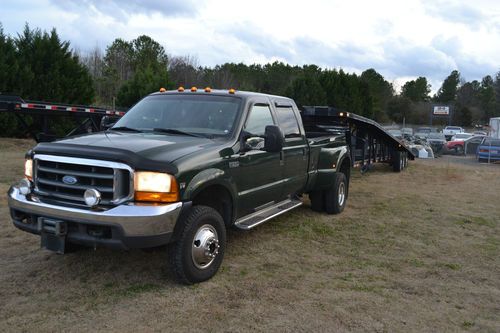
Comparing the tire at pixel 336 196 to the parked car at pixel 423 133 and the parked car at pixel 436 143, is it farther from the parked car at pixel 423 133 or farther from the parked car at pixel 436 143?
the parked car at pixel 423 133


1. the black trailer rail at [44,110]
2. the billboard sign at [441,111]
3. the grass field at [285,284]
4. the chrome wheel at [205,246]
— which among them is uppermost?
the billboard sign at [441,111]

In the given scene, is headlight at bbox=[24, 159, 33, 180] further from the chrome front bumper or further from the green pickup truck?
the chrome front bumper

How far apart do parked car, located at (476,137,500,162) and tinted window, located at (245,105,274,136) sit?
21.4 meters

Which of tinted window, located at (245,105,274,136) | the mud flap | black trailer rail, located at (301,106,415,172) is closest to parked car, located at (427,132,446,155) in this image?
black trailer rail, located at (301,106,415,172)

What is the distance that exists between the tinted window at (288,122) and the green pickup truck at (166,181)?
28 cm

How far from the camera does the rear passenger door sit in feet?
20.4

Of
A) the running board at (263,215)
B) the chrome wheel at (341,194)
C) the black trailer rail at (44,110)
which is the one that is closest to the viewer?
the running board at (263,215)

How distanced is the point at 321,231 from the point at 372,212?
198 centimetres

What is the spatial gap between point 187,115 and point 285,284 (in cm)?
221

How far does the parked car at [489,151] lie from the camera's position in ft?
78.4

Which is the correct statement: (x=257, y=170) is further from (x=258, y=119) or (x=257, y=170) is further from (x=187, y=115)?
(x=187, y=115)

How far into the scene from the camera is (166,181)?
409 centimetres

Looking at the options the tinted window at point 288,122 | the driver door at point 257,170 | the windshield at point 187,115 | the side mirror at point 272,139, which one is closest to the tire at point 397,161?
the tinted window at point 288,122

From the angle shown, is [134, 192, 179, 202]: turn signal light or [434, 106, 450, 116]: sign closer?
[134, 192, 179, 202]: turn signal light
